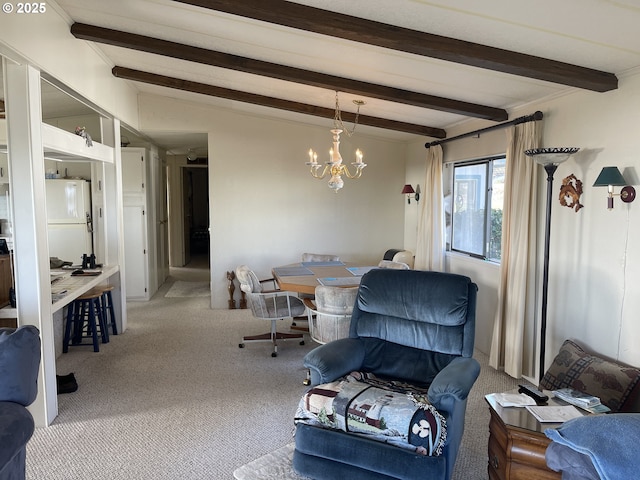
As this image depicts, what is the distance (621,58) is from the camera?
2527mm

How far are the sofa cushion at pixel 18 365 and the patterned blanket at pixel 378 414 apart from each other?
→ 127 centimetres

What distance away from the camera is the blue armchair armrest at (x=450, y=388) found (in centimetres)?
213

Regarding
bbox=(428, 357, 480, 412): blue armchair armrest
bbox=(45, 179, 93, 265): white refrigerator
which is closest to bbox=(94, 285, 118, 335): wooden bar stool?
bbox=(45, 179, 93, 265): white refrigerator

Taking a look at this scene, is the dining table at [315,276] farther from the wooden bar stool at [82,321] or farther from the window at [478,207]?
the wooden bar stool at [82,321]

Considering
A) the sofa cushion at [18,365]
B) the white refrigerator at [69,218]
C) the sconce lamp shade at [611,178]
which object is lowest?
the sofa cushion at [18,365]

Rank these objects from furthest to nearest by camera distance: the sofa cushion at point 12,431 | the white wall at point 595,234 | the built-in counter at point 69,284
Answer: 1. the built-in counter at point 69,284
2. the white wall at point 595,234
3. the sofa cushion at point 12,431

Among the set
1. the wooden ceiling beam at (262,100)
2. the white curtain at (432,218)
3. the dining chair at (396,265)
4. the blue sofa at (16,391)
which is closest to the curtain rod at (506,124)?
the white curtain at (432,218)

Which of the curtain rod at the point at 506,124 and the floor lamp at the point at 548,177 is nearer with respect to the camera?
the floor lamp at the point at 548,177

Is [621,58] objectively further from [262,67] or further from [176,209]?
[176,209]

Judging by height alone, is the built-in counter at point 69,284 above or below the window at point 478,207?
below

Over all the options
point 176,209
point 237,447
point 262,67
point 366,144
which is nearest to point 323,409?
point 237,447

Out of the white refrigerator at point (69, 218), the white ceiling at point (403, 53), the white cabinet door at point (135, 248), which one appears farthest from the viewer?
the white cabinet door at point (135, 248)

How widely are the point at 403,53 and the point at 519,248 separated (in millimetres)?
1799

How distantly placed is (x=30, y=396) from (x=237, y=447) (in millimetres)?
1200
